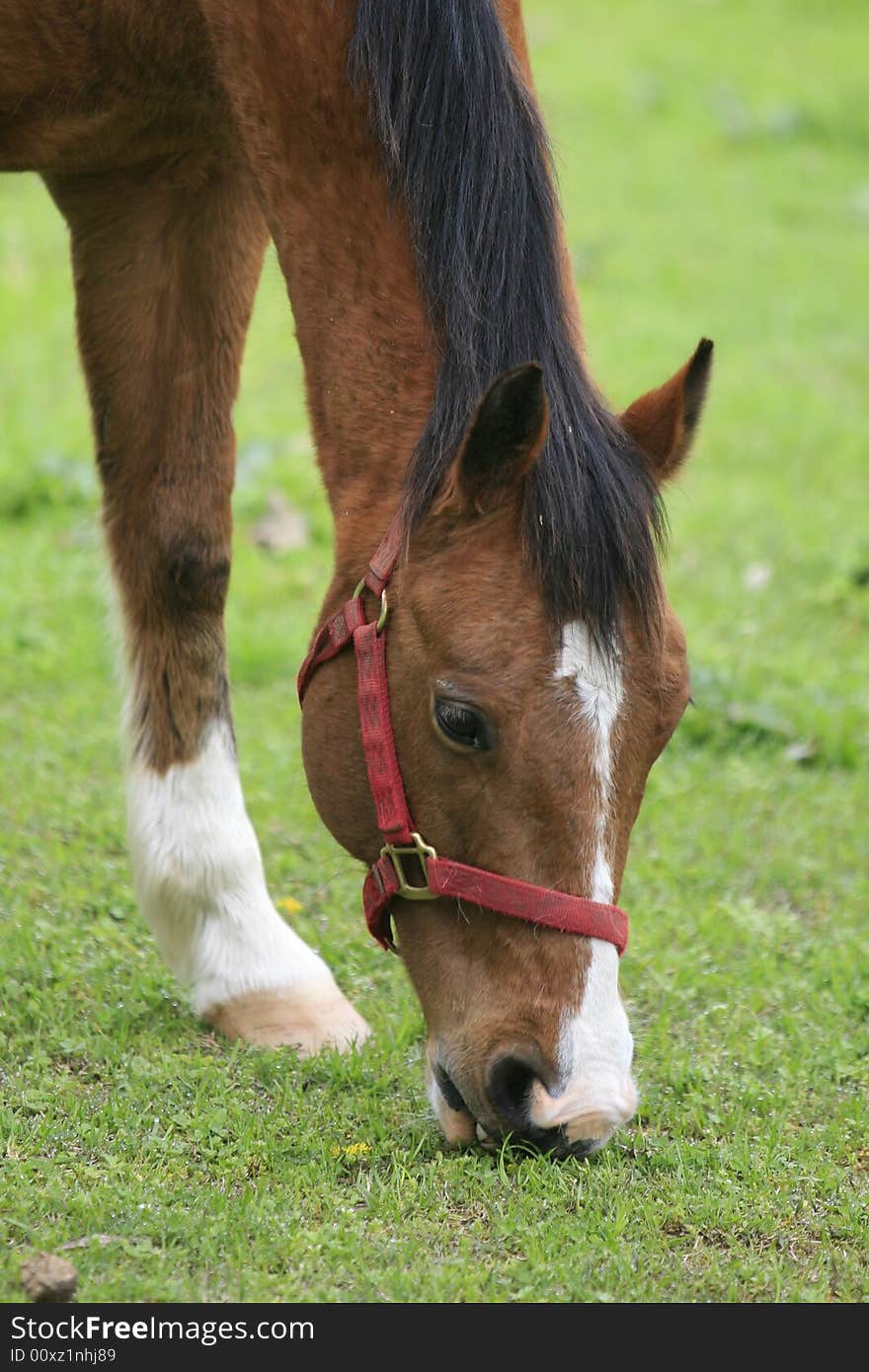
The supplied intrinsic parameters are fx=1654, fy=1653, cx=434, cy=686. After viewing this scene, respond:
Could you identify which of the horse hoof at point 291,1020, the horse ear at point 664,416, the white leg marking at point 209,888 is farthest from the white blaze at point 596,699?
the white leg marking at point 209,888

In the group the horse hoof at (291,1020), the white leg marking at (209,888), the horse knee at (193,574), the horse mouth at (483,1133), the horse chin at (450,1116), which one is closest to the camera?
the horse mouth at (483,1133)

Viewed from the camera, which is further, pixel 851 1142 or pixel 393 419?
pixel 851 1142

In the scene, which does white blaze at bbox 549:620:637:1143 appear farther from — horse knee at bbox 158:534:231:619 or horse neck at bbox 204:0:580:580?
horse knee at bbox 158:534:231:619

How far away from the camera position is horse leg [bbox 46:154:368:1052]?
3406mm

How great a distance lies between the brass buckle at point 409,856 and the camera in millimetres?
2654

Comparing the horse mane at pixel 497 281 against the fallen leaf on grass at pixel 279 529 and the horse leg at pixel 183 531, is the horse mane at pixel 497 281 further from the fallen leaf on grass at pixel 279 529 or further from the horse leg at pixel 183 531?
the fallen leaf on grass at pixel 279 529

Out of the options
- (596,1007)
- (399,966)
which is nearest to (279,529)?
(399,966)

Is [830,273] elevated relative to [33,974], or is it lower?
elevated

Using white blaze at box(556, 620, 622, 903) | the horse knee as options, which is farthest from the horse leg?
white blaze at box(556, 620, 622, 903)

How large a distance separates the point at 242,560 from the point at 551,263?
3469 millimetres

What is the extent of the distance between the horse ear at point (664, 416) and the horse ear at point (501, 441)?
0.27 m

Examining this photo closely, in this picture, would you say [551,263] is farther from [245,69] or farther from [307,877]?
[307,877]

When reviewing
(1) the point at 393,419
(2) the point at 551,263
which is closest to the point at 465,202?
(2) the point at 551,263
